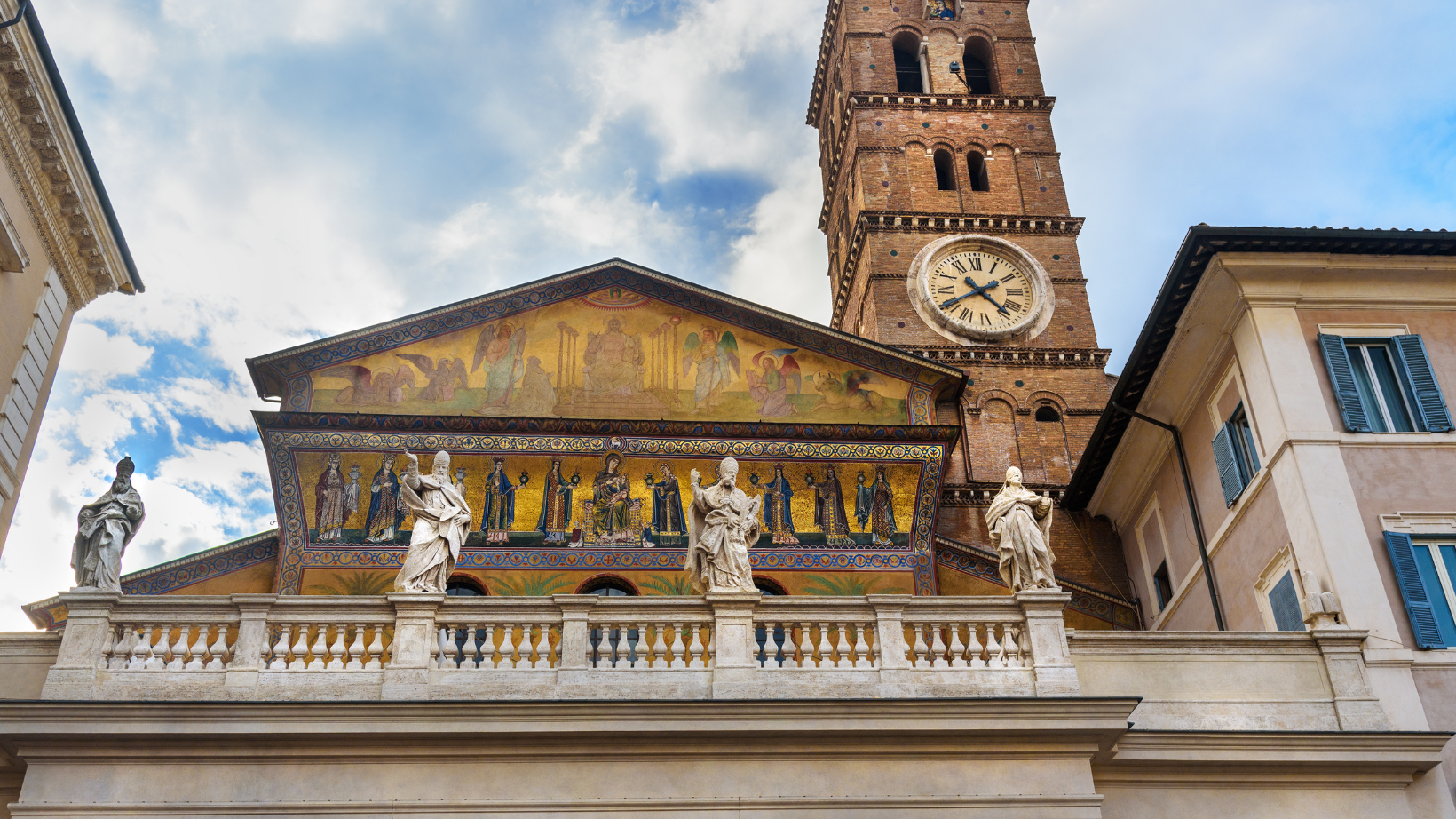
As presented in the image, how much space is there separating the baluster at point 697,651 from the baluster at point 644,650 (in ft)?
1.25

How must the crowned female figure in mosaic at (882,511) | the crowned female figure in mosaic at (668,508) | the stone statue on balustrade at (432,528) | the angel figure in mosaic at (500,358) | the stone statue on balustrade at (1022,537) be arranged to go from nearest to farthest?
1. the stone statue on balustrade at (432,528)
2. the stone statue on balustrade at (1022,537)
3. the crowned female figure in mosaic at (668,508)
4. the crowned female figure in mosaic at (882,511)
5. the angel figure in mosaic at (500,358)

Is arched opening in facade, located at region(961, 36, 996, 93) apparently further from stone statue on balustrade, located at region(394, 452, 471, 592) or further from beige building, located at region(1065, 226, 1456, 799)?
stone statue on balustrade, located at region(394, 452, 471, 592)

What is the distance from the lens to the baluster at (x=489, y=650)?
12.9 meters

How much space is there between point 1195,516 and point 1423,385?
3.50 metres

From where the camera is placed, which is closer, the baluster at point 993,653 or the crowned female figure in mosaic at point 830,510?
the baluster at point 993,653

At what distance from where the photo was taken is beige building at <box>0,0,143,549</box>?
52.8 feet

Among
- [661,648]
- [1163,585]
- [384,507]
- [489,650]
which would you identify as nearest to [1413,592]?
[1163,585]

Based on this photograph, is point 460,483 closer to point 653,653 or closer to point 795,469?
point 795,469

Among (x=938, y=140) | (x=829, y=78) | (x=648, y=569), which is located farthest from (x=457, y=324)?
(x=829, y=78)

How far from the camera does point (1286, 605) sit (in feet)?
50.6

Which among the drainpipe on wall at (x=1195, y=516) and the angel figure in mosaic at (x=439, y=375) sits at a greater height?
the angel figure in mosaic at (x=439, y=375)

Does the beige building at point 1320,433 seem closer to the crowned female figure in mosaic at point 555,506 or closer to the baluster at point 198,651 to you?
the crowned female figure in mosaic at point 555,506

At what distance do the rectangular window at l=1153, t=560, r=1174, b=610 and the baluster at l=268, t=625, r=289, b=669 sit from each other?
509 inches

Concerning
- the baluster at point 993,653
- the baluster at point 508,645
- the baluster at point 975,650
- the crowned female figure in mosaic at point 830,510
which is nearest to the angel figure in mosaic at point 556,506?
the crowned female figure in mosaic at point 830,510
